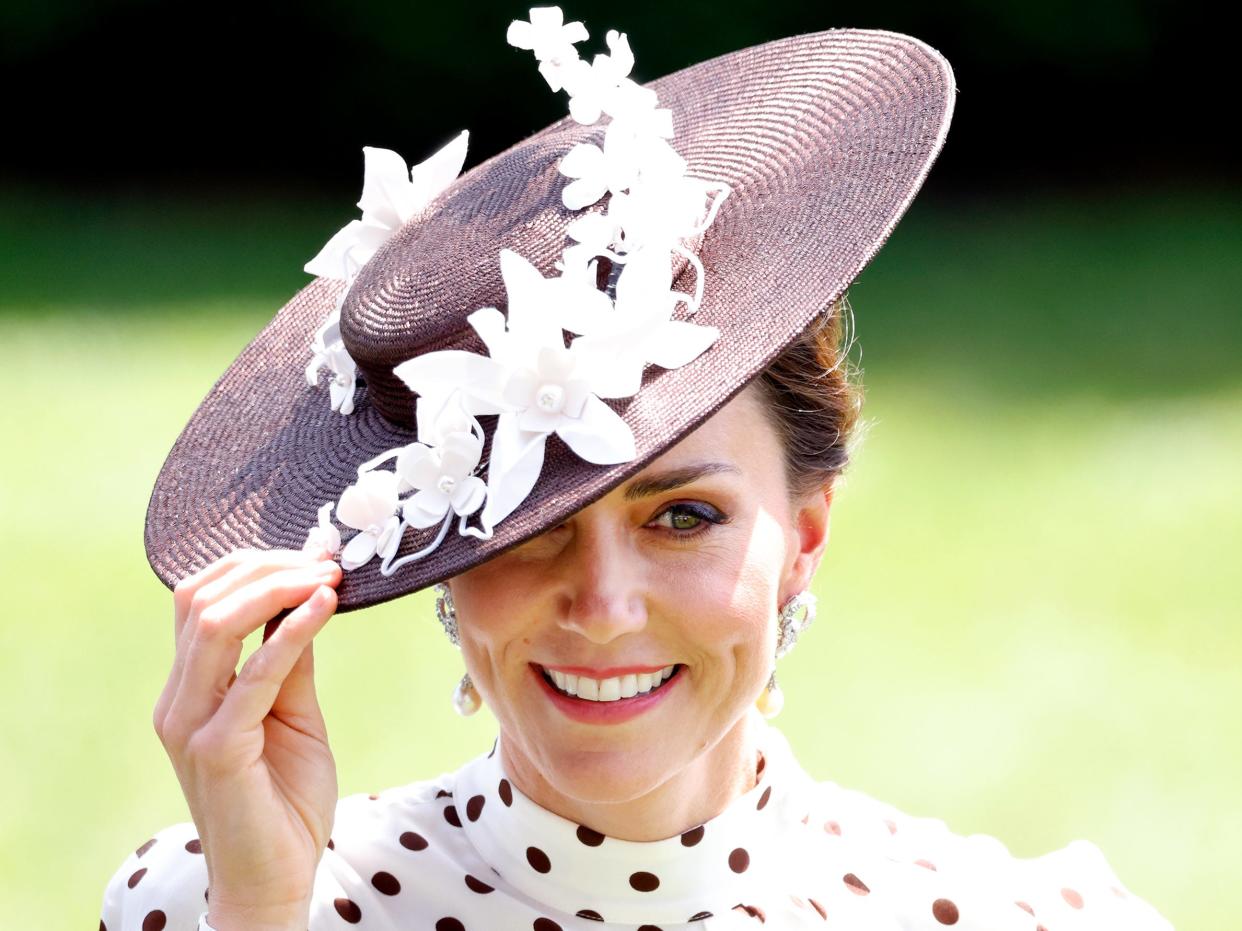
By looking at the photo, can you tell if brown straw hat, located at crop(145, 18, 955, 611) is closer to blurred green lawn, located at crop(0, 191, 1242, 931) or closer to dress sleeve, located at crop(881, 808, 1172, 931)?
dress sleeve, located at crop(881, 808, 1172, 931)

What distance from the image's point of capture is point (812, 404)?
6.68ft

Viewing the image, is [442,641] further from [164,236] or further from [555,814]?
[164,236]

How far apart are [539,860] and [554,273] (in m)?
0.72

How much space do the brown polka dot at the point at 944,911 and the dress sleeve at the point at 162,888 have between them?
87 centimetres

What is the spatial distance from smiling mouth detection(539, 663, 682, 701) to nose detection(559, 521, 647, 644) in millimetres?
69

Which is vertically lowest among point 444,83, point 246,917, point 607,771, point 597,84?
point 246,917

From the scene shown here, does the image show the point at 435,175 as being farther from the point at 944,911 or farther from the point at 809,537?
the point at 944,911

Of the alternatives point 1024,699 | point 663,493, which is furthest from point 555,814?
point 1024,699

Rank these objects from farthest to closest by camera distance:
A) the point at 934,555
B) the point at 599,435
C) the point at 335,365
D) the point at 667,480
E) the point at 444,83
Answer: the point at 444,83, the point at 934,555, the point at 335,365, the point at 667,480, the point at 599,435

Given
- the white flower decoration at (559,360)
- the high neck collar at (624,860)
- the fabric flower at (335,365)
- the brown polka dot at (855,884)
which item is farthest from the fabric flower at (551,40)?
the brown polka dot at (855,884)

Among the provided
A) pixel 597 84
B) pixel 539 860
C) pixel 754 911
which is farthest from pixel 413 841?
pixel 597 84

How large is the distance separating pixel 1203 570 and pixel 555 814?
11.7ft

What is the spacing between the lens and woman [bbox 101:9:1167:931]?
1.62 meters

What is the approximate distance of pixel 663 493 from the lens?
5.85 feet
